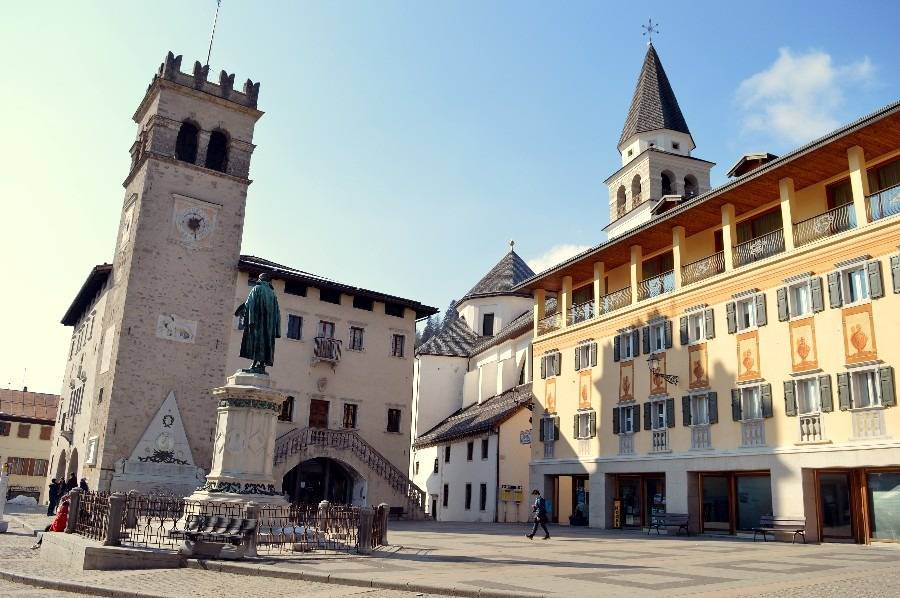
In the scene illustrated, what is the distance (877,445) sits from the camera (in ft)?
71.8

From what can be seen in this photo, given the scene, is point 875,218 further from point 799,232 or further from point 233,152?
point 233,152

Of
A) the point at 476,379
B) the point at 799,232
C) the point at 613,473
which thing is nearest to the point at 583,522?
the point at 613,473

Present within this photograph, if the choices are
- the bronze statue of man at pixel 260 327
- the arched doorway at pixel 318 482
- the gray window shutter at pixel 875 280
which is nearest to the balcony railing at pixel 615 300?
the gray window shutter at pixel 875 280

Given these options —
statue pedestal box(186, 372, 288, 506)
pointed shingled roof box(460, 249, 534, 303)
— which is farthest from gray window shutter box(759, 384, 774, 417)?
pointed shingled roof box(460, 249, 534, 303)

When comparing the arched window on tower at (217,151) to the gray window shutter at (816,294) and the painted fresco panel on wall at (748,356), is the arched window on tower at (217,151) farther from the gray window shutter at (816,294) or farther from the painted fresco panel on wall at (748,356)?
the gray window shutter at (816,294)

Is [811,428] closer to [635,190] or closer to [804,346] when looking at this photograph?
[804,346]

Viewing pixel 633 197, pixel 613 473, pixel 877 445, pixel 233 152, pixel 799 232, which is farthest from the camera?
Answer: pixel 633 197

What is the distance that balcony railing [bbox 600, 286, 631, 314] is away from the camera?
3447 centimetres

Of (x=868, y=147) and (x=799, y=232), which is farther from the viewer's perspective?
(x=799, y=232)

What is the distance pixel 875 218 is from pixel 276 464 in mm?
27044

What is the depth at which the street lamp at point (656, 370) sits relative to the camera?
2970cm

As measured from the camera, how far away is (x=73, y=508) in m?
18.9

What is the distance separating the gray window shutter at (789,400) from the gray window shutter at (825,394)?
1.02 m

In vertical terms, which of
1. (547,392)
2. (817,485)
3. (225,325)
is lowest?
(817,485)
